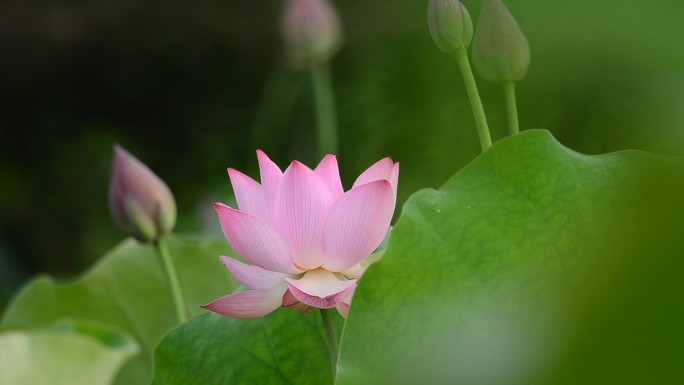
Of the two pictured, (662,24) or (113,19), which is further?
(113,19)

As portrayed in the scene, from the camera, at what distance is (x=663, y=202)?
0.53 ft

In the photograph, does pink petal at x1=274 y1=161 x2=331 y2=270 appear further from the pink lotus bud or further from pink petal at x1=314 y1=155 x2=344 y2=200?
the pink lotus bud

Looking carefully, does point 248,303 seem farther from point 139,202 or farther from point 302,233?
point 139,202

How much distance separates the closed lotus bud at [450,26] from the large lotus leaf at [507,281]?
0.06 meters

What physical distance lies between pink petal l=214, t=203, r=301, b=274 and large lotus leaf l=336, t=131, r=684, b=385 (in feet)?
0.12

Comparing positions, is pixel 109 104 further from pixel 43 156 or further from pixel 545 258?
pixel 545 258

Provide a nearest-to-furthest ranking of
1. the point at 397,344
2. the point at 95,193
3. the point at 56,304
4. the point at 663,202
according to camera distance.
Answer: the point at 663,202 < the point at 397,344 < the point at 56,304 < the point at 95,193

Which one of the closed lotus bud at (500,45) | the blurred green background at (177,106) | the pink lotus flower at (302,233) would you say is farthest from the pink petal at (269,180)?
the blurred green background at (177,106)

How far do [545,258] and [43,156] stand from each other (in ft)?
9.27

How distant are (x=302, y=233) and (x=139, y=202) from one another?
275 millimetres

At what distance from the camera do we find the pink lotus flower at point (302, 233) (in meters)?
0.34

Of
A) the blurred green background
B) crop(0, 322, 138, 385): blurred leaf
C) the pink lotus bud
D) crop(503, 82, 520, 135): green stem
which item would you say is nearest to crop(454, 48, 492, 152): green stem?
crop(503, 82, 520, 135): green stem

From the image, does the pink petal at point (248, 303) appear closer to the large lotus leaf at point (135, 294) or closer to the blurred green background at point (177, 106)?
the large lotus leaf at point (135, 294)

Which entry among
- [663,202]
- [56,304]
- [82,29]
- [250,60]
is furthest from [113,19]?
[663,202]
